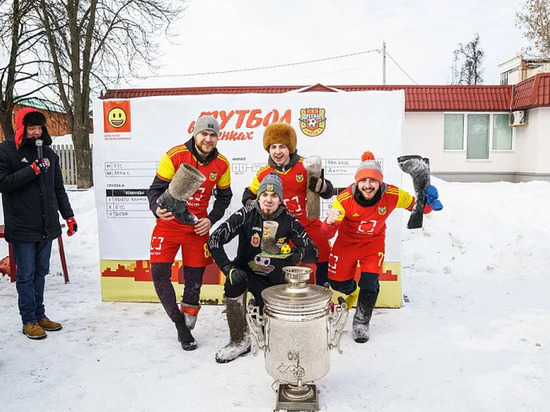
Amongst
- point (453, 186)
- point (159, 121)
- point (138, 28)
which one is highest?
point (138, 28)

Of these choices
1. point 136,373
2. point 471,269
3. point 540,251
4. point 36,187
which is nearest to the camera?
point 136,373

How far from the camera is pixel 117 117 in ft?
15.8

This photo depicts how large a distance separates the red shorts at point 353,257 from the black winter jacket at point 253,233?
1.71 feet

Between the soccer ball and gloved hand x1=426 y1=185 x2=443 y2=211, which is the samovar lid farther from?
gloved hand x1=426 y1=185 x2=443 y2=211

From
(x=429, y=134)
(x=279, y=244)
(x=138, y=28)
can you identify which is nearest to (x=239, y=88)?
(x=138, y=28)

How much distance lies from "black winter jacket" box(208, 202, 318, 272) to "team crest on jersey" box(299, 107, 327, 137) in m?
1.35

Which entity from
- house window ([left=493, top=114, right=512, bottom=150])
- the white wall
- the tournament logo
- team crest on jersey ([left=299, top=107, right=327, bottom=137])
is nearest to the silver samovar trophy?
team crest on jersey ([left=299, top=107, right=327, bottom=137])

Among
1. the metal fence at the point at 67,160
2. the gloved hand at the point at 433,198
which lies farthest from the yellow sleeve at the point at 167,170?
the metal fence at the point at 67,160

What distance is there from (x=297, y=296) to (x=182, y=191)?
119 centimetres

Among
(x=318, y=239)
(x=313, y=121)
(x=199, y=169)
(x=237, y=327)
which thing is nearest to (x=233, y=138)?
(x=313, y=121)

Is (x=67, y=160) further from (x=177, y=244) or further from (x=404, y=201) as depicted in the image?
(x=404, y=201)

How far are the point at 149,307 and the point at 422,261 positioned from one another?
11.6ft

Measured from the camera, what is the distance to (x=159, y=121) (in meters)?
4.76

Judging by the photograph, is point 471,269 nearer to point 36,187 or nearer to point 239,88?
point 36,187
